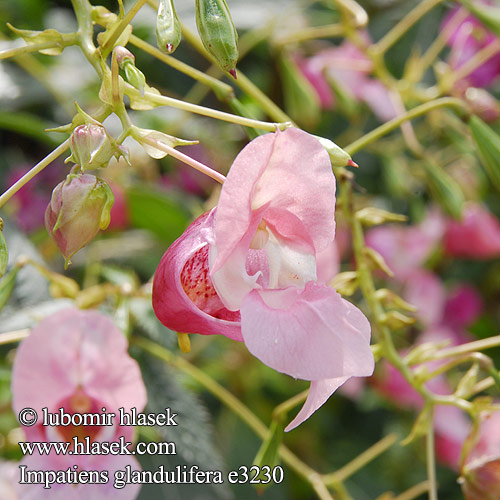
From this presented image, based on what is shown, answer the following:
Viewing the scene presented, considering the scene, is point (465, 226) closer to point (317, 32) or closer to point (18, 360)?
point (317, 32)

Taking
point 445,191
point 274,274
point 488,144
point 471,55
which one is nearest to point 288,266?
point 274,274

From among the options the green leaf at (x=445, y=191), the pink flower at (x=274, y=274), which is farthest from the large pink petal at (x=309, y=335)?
the green leaf at (x=445, y=191)

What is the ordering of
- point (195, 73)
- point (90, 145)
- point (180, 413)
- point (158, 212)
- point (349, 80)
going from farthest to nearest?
point (349, 80) < point (158, 212) < point (180, 413) < point (195, 73) < point (90, 145)

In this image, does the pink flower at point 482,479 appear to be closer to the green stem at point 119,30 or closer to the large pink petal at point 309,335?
the large pink petal at point 309,335

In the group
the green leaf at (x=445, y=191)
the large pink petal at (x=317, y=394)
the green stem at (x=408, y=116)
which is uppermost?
the green stem at (x=408, y=116)

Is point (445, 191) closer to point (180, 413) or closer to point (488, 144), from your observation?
point (488, 144)

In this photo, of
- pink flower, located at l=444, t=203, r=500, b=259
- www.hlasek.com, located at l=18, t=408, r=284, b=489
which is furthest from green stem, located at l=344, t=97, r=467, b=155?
pink flower, located at l=444, t=203, r=500, b=259
